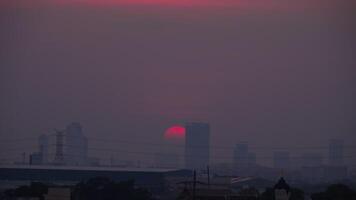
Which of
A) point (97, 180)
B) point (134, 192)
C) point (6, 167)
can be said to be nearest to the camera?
point (134, 192)

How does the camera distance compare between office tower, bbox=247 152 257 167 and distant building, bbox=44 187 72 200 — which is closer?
distant building, bbox=44 187 72 200

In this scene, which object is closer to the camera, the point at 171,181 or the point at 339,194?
the point at 339,194

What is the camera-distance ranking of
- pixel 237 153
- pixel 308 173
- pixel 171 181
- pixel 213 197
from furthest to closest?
pixel 237 153
pixel 308 173
pixel 171 181
pixel 213 197

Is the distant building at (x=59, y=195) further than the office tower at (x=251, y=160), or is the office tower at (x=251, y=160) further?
the office tower at (x=251, y=160)

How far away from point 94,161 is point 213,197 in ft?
273

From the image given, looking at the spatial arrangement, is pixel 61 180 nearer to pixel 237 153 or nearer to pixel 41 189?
pixel 41 189

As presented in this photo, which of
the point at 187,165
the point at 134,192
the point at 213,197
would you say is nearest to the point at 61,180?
the point at 134,192

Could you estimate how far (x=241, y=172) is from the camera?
109 m

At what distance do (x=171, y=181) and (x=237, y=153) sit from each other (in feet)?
219

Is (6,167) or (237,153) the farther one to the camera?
(237,153)

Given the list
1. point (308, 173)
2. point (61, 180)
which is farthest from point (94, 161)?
point (61, 180)

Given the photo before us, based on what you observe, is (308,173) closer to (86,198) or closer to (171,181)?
(171,181)

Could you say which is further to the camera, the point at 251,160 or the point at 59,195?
the point at 251,160

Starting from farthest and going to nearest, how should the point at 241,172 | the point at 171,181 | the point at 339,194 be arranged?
the point at 241,172 → the point at 171,181 → the point at 339,194
